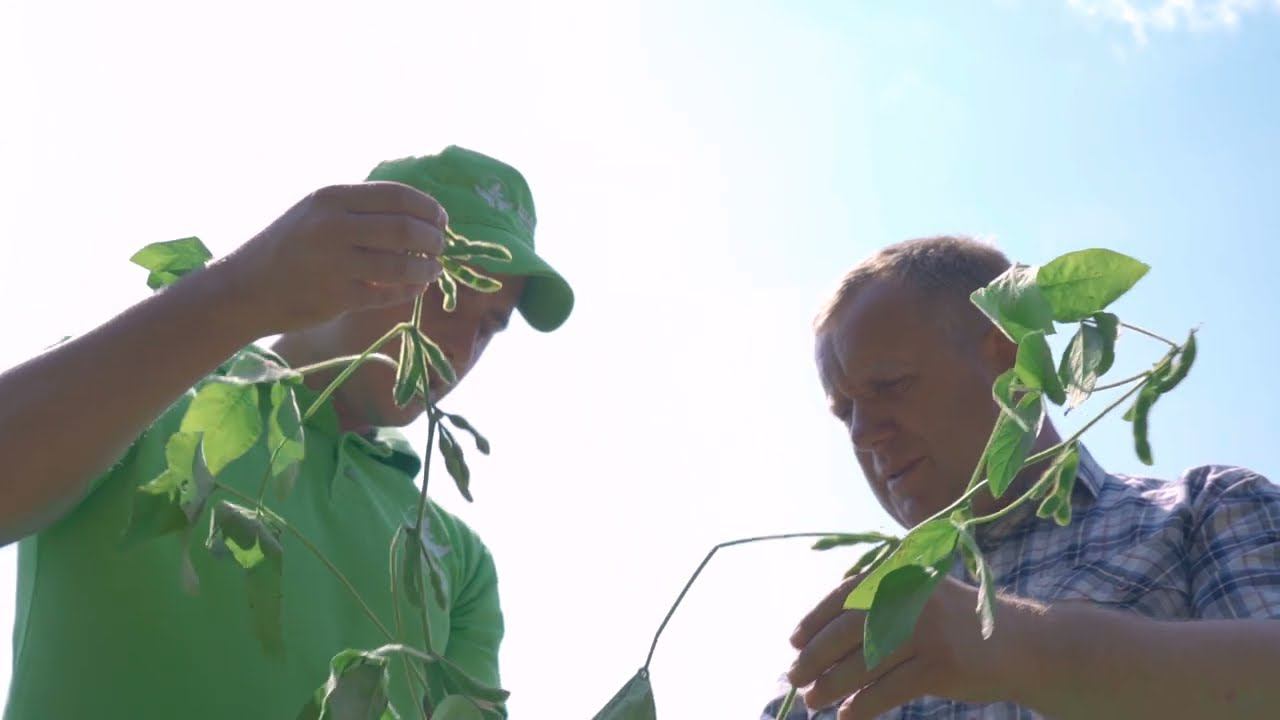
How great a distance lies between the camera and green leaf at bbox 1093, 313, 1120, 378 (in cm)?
54

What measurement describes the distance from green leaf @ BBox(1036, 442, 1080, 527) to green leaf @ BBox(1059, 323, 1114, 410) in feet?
0.20

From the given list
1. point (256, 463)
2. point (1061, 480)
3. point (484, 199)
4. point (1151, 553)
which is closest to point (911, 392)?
point (1151, 553)

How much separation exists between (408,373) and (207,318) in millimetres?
213

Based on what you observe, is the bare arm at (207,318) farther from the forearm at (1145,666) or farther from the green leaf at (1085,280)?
the forearm at (1145,666)

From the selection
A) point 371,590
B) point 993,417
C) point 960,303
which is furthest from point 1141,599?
point 371,590

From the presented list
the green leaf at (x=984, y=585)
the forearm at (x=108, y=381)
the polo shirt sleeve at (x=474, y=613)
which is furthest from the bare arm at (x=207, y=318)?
the polo shirt sleeve at (x=474, y=613)

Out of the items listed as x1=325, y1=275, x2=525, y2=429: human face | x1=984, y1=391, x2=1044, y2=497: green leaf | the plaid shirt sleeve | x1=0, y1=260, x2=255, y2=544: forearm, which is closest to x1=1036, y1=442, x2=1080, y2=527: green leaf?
x1=984, y1=391, x2=1044, y2=497: green leaf

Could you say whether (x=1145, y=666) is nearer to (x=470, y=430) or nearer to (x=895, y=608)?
(x=895, y=608)

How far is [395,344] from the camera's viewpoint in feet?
4.75

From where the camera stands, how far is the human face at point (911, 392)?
5.05 ft

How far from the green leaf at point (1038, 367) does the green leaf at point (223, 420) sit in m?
0.39

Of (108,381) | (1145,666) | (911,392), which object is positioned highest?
(108,381)

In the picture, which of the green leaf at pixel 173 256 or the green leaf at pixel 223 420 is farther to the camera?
the green leaf at pixel 173 256

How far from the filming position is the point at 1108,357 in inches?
21.2
